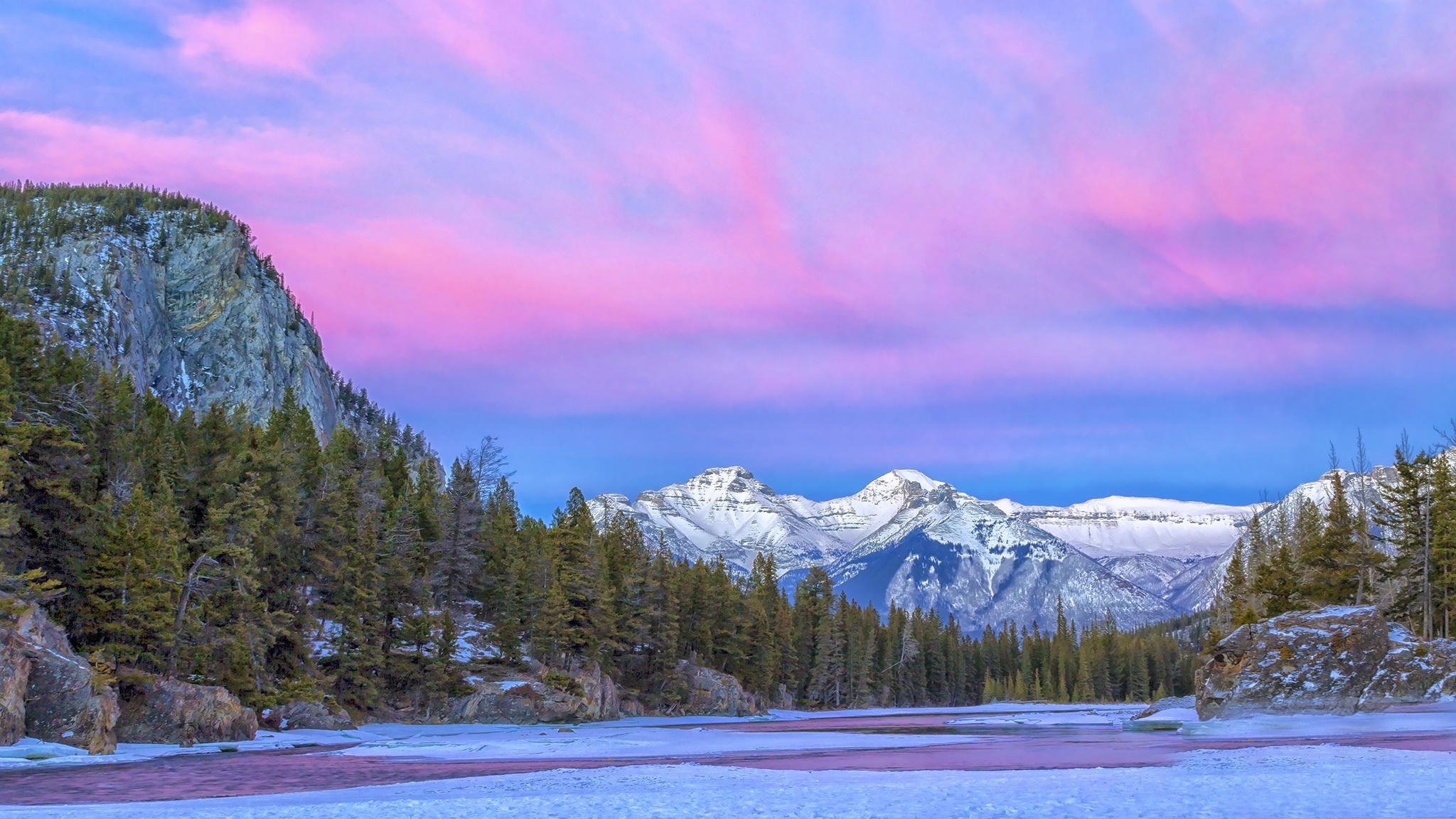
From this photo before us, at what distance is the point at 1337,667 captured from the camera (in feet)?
178

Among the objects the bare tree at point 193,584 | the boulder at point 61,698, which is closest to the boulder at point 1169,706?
the bare tree at point 193,584

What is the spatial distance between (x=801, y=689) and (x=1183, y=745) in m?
110

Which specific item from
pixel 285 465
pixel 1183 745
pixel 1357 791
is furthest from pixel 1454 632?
pixel 285 465

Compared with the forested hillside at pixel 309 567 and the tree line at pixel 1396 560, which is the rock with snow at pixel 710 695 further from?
the tree line at pixel 1396 560

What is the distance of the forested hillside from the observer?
5128 centimetres

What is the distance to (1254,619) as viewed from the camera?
79062mm

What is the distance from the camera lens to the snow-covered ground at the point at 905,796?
19.4 metres

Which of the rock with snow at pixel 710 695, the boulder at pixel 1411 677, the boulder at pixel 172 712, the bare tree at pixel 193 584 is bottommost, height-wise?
the rock with snow at pixel 710 695

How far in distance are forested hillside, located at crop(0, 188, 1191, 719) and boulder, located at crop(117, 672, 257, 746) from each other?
6.45ft

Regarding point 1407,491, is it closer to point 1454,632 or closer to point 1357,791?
point 1454,632

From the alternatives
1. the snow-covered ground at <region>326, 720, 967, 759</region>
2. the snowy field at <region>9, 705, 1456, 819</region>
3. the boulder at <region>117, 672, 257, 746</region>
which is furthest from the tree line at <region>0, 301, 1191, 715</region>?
the snowy field at <region>9, 705, 1456, 819</region>

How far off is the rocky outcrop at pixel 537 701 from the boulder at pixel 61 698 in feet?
119

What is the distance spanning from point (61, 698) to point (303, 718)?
76.6ft

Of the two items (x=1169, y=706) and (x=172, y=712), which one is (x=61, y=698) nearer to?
(x=172, y=712)
